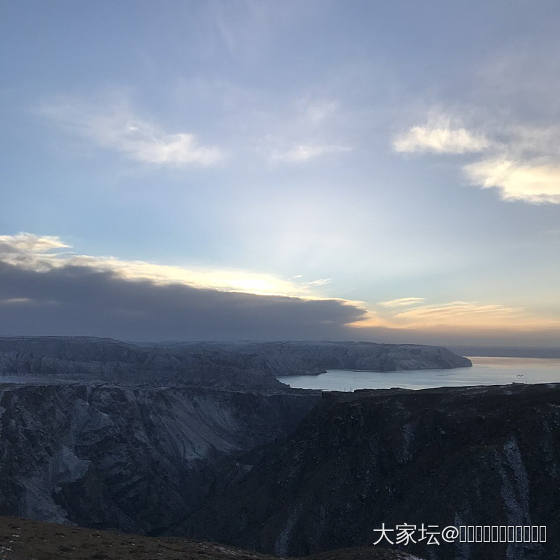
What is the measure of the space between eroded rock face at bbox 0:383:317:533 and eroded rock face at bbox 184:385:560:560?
72.5ft

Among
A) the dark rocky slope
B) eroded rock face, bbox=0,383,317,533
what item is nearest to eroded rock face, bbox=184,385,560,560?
eroded rock face, bbox=0,383,317,533

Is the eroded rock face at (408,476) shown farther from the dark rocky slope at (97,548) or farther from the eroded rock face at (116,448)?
the dark rocky slope at (97,548)

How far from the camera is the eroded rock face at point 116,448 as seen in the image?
284ft

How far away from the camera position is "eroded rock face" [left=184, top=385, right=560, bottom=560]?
50.9m

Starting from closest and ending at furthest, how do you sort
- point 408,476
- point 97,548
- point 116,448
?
point 97,548
point 408,476
point 116,448

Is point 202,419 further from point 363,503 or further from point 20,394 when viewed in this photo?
point 363,503

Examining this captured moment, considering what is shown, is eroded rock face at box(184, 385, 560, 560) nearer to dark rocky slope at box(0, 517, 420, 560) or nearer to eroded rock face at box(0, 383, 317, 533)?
eroded rock face at box(0, 383, 317, 533)

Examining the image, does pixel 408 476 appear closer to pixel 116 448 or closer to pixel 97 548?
pixel 97 548

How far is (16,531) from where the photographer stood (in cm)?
2348

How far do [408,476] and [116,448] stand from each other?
71753 mm

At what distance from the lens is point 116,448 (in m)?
105

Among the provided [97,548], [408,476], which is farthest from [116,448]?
[97,548]

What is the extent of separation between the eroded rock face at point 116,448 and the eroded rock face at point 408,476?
870 inches

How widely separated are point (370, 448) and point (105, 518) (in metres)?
53.7
